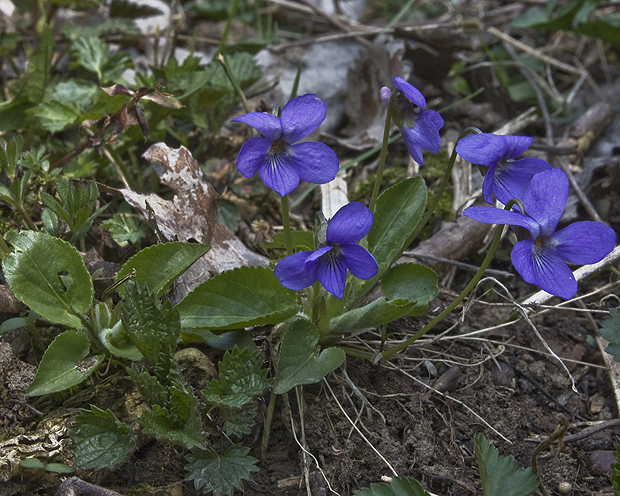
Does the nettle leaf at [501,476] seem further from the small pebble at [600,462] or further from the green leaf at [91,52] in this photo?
the green leaf at [91,52]

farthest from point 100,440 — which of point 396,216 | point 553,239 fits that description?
point 553,239

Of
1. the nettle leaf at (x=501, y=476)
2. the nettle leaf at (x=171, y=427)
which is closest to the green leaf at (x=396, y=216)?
the nettle leaf at (x=501, y=476)

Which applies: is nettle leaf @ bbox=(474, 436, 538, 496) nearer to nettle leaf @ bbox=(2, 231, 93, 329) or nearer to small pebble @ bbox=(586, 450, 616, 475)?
small pebble @ bbox=(586, 450, 616, 475)

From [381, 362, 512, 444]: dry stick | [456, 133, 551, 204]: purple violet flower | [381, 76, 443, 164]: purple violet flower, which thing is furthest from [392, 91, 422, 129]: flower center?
[381, 362, 512, 444]: dry stick

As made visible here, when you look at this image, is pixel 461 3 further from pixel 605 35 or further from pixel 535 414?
pixel 535 414

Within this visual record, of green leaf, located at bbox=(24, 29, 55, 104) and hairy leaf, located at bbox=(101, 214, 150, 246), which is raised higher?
green leaf, located at bbox=(24, 29, 55, 104)

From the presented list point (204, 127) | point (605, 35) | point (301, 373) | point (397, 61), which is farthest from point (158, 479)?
point (605, 35)

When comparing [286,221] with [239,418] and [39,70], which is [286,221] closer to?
[239,418]
